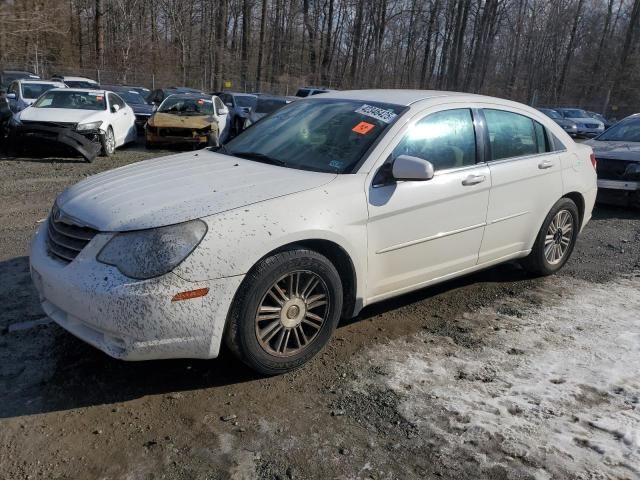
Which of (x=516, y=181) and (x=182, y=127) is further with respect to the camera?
(x=182, y=127)

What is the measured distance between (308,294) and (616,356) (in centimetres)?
218

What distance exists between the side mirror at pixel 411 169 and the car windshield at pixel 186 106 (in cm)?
1132

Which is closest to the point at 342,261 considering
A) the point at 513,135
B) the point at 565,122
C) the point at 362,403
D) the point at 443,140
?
the point at 362,403

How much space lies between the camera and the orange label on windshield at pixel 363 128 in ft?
12.6

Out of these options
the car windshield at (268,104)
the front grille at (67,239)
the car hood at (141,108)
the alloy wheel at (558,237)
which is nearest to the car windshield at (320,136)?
the front grille at (67,239)

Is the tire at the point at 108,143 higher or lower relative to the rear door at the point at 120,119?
lower

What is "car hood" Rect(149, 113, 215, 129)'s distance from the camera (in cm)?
1313

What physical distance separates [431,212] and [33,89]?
15018 mm

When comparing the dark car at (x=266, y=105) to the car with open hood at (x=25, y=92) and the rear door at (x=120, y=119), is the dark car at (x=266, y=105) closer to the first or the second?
the rear door at (x=120, y=119)

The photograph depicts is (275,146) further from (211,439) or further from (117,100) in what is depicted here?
(117,100)

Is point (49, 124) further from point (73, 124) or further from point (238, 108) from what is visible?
point (238, 108)

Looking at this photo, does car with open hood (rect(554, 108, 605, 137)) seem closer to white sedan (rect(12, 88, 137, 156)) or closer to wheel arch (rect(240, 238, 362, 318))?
white sedan (rect(12, 88, 137, 156))

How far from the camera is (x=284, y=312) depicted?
10.7 ft

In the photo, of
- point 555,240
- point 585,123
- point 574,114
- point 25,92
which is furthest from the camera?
point 574,114
